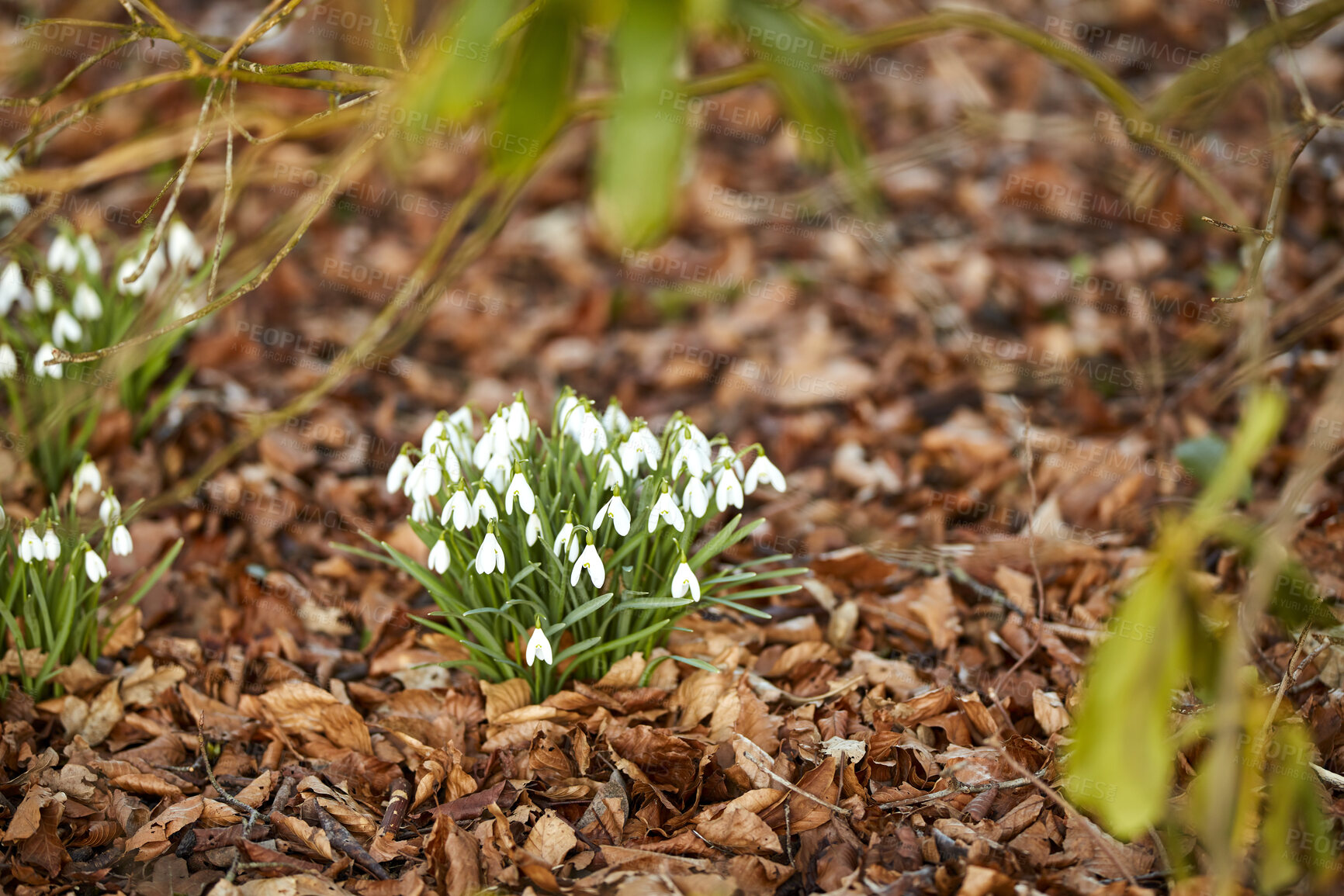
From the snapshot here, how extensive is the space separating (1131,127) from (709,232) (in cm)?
189

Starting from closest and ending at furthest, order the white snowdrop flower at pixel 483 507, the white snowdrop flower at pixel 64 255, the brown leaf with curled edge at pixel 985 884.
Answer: the brown leaf with curled edge at pixel 985 884 < the white snowdrop flower at pixel 483 507 < the white snowdrop flower at pixel 64 255

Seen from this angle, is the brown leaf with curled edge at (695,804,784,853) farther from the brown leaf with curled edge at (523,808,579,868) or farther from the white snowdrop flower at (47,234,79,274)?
the white snowdrop flower at (47,234,79,274)

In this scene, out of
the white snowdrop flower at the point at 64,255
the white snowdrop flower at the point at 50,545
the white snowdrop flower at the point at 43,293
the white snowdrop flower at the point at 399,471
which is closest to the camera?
the white snowdrop flower at the point at 50,545

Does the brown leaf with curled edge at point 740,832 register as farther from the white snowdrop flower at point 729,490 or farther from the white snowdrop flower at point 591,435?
the white snowdrop flower at point 591,435

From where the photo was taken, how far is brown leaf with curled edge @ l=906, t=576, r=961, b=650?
2137 millimetres

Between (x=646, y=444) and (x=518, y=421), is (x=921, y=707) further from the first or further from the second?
(x=518, y=421)

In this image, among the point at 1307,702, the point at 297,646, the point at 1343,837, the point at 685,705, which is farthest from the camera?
the point at 297,646

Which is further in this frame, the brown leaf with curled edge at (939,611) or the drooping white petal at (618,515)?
the brown leaf with curled edge at (939,611)

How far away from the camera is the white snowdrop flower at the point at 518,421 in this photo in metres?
1.79

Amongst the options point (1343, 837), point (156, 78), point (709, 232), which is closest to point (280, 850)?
point (156, 78)

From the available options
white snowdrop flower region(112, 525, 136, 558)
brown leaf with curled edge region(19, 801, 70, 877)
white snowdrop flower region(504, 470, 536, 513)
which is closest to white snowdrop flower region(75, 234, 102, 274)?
white snowdrop flower region(112, 525, 136, 558)

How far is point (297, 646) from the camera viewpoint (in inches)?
87.6

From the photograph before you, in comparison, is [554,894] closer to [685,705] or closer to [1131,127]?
[685,705]

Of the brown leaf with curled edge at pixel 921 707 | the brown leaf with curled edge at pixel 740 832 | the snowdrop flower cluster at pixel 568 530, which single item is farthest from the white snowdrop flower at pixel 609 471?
the brown leaf with curled edge at pixel 921 707
